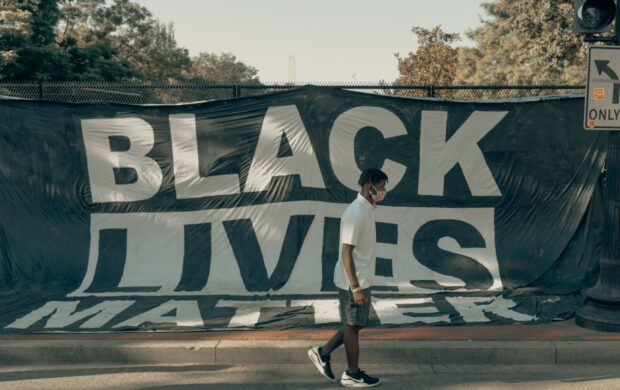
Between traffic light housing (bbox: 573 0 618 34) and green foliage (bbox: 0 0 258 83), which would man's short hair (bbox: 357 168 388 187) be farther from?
green foliage (bbox: 0 0 258 83)

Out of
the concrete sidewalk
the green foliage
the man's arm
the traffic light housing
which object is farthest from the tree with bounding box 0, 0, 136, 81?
the man's arm

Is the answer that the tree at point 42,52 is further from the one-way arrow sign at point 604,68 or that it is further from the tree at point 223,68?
the tree at point 223,68

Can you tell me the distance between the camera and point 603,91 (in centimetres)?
648

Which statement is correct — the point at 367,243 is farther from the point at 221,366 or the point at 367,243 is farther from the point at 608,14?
the point at 608,14

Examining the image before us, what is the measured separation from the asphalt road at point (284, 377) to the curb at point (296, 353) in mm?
97

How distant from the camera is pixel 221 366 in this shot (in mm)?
5855

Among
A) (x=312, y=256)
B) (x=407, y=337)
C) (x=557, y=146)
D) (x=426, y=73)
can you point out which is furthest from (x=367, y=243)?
(x=426, y=73)

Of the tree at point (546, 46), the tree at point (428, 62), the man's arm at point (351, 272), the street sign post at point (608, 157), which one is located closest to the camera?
the man's arm at point (351, 272)

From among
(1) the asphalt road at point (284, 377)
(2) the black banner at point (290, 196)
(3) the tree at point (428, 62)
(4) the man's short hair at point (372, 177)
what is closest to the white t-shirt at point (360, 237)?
(4) the man's short hair at point (372, 177)

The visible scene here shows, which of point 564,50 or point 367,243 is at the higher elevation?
point 564,50

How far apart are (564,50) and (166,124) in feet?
73.3

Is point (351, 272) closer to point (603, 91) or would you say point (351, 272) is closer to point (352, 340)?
point (352, 340)

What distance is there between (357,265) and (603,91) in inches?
132

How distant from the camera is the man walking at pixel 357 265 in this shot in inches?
193
